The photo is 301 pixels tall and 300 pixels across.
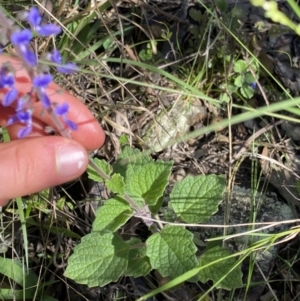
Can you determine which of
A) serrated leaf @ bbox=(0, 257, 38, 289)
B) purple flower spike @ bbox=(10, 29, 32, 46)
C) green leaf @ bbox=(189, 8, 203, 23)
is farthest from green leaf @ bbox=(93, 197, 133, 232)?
green leaf @ bbox=(189, 8, 203, 23)

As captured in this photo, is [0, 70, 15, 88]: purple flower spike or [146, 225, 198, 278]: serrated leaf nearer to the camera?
[0, 70, 15, 88]: purple flower spike

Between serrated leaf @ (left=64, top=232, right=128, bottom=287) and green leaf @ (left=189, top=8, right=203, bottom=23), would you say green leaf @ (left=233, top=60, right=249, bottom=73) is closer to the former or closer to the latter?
green leaf @ (left=189, top=8, right=203, bottom=23)

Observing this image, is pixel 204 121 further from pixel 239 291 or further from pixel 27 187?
pixel 27 187

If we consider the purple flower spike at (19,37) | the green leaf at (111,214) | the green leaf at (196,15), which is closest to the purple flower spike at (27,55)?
the purple flower spike at (19,37)

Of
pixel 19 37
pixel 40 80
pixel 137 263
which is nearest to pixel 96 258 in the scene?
pixel 137 263

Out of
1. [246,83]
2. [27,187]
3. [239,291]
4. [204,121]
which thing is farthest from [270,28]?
[27,187]

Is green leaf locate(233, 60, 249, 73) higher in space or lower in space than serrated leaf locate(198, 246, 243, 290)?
higher
